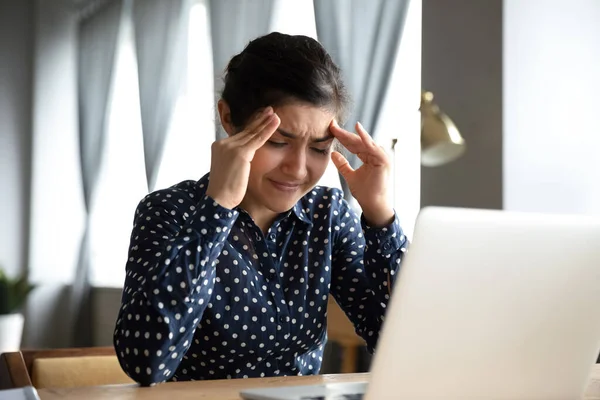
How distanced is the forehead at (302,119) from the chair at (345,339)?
63.0 inches

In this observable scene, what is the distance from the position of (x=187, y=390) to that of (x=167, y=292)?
0.68 feet

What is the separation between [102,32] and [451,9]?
3.04 m

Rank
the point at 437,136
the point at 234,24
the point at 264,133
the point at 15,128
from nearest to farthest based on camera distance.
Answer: the point at 264,133, the point at 437,136, the point at 234,24, the point at 15,128

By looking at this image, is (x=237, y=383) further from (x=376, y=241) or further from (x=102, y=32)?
(x=102, y=32)

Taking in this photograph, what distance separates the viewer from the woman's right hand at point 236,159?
4.42ft

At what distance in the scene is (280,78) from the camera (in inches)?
57.7

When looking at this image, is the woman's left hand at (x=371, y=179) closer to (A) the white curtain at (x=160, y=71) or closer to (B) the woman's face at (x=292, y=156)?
(B) the woman's face at (x=292, y=156)

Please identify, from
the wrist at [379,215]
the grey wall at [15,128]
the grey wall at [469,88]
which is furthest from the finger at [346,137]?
the grey wall at [15,128]

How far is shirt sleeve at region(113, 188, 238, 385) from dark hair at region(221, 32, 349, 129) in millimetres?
253

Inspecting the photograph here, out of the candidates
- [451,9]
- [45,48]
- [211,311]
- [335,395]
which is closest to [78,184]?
[45,48]

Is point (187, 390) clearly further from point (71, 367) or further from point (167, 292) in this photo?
point (71, 367)

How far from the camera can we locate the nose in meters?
1.44

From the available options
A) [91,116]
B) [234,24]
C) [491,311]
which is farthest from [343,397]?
[91,116]

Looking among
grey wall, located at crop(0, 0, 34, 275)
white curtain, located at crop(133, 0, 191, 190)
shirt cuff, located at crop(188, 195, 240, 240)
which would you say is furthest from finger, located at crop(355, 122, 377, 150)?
grey wall, located at crop(0, 0, 34, 275)
